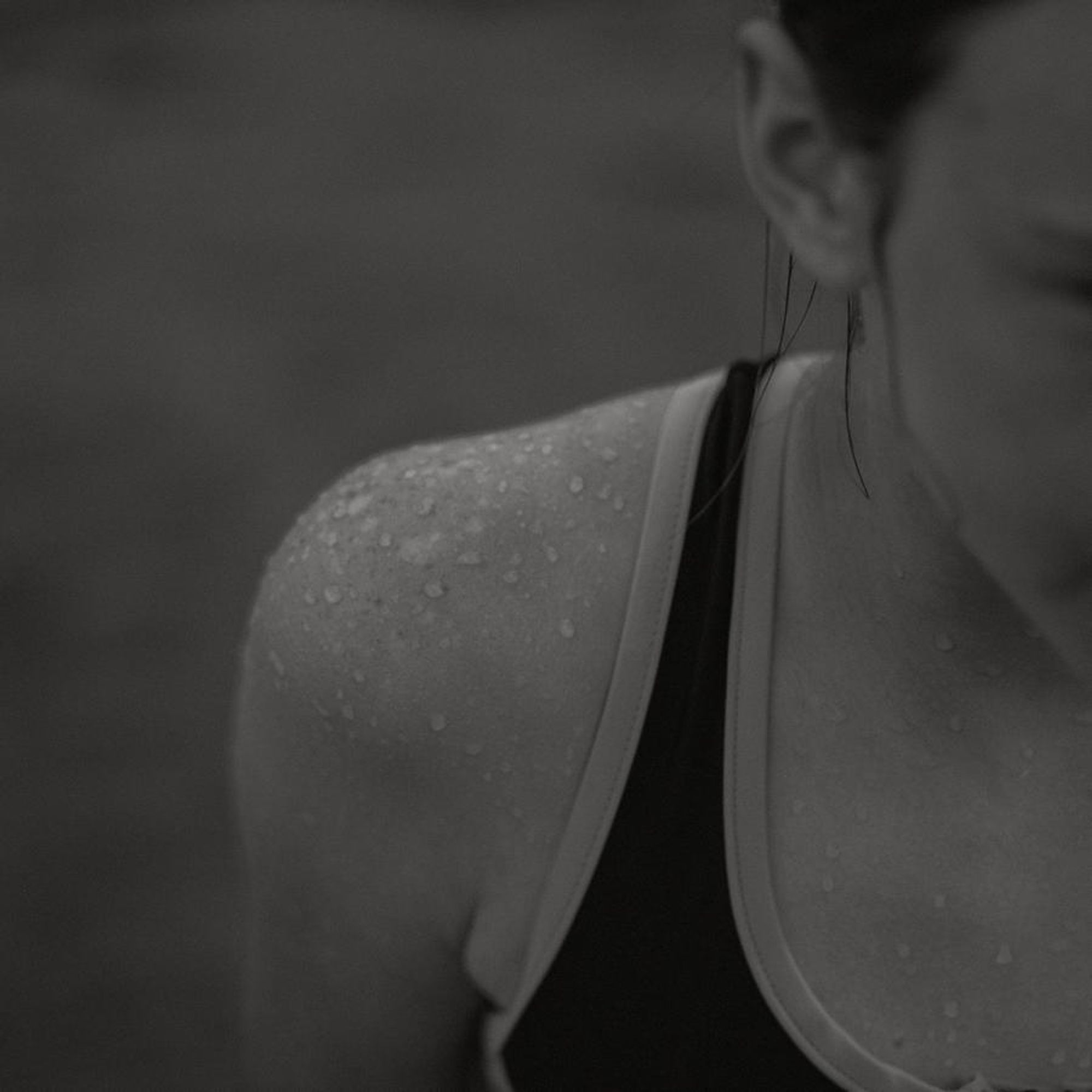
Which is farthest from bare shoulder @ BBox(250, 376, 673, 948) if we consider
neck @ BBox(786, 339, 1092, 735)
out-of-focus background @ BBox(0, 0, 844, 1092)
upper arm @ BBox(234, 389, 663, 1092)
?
out-of-focus background @ BBox(0, 0, 844, 1092)

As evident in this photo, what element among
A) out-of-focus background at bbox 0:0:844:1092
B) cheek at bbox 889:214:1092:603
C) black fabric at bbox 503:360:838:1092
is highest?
cheek at bbox 889:214:1092:603

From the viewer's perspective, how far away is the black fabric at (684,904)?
0.92 meters

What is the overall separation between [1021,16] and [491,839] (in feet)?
1.78

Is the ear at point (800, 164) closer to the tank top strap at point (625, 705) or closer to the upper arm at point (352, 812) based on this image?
the tank top strap at point (625, 705)

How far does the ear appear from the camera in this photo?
748 mm

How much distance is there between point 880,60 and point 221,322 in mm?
2707

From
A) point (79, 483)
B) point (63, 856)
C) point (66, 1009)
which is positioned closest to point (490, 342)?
point (79, 483)

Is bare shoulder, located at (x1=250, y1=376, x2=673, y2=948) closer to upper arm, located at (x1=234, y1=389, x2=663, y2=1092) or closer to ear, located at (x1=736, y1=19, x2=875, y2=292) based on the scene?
upper arm, located at (x1=234, y1=389, x2=663, y2=1092)

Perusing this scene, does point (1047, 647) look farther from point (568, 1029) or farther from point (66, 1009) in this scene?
point (66, 1009)

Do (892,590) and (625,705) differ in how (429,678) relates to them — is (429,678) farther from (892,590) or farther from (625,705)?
(892,590)

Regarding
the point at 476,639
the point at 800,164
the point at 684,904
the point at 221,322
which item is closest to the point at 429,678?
the point at 476,639

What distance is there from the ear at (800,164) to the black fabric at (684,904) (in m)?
0.20

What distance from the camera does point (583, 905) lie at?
93 centimetres

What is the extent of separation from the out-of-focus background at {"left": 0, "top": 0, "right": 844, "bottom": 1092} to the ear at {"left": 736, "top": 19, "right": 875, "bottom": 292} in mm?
1019
